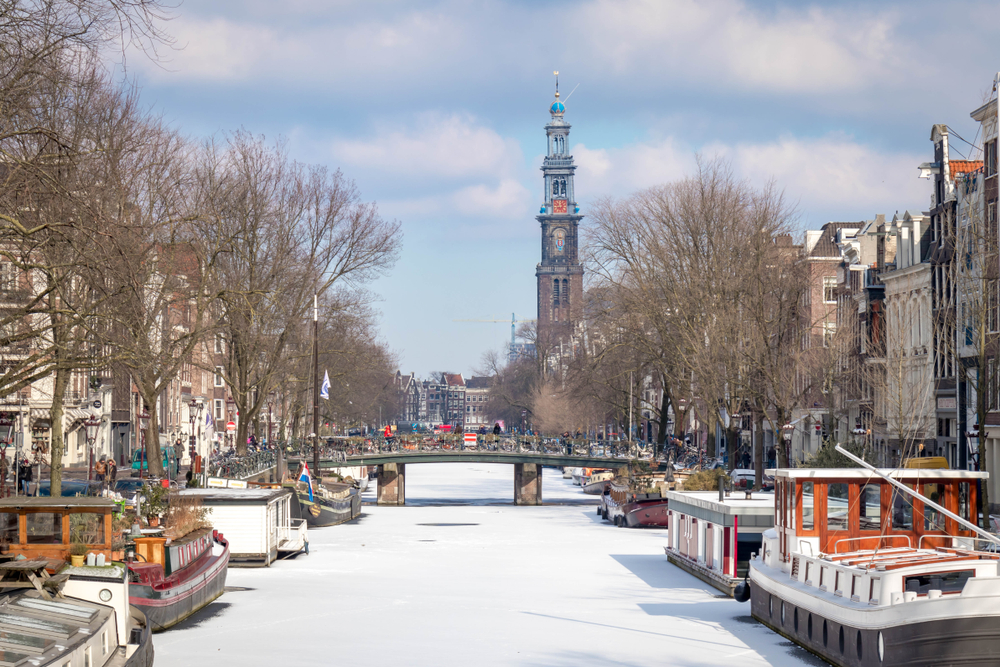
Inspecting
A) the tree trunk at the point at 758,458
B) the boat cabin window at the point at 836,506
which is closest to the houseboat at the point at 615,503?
the tree trunk at the point at 758,458

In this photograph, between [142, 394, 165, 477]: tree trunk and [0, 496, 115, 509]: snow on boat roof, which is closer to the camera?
[0, 496, 115, 509]: snow on boat roof

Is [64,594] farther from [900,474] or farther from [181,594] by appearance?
[900,474]

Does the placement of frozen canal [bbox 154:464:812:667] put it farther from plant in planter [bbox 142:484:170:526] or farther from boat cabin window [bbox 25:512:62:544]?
boat cabin window [bbox 25:512:62:544]

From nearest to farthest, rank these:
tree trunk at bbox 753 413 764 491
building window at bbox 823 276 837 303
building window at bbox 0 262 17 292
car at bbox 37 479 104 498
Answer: building window at bbox 0 262 17 292 < car at bbox 37 479 104 498 < tree trunk at bbox 753 413 764 491 < building window at bbox 823 276 837 303

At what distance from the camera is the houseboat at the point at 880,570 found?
17156mm

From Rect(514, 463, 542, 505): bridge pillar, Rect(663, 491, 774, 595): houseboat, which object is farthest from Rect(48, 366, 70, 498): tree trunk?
Rect(514, 463, 542, 505): bridge pillar

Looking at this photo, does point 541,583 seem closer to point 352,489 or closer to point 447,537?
point 447,537

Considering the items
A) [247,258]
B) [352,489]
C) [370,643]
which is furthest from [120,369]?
[352,489]

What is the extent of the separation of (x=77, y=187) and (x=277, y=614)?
11367 mm

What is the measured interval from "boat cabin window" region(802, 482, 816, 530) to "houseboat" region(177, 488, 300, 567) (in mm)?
18575

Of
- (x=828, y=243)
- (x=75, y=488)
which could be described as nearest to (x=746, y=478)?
(x=828, y=243)

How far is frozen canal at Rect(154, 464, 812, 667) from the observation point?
76.0 feet

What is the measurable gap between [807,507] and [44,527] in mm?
14219

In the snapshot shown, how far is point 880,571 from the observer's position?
1931cm
